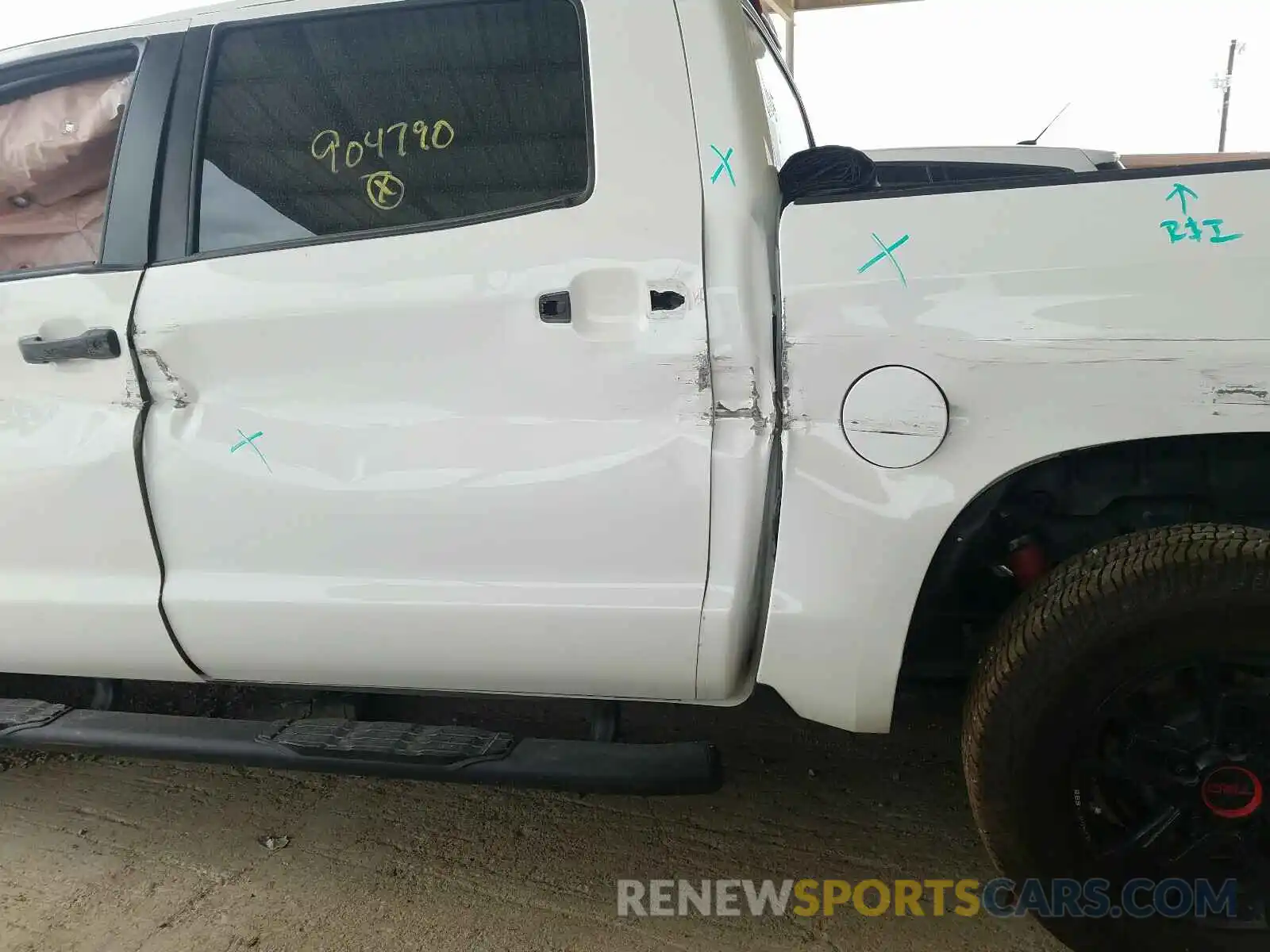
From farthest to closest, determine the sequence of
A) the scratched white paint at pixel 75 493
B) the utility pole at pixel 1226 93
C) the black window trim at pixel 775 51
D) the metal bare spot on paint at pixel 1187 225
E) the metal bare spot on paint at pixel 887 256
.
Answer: the utility pole at pixel 1226 93, the black window trim at pixel 775 51, the scratched white paint at pixel 75 493, the metal bare spot on paint at pixel 887 256, the metal bare spot on paint at pixel 1187 225

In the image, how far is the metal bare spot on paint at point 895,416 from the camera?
57.9 inches

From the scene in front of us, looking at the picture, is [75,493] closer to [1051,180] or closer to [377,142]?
[377,142]

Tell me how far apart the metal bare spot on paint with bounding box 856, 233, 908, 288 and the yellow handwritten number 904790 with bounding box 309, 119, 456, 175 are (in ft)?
2.74

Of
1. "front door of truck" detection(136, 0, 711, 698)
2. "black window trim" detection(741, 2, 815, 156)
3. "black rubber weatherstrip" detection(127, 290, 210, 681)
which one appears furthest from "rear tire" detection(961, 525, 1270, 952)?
"black rubber weatherstrip" detection(127, 290, 210, 681)

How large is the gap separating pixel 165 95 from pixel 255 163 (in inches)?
10.0

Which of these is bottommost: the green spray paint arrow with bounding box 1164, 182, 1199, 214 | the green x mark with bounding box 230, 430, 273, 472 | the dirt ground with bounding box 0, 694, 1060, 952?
the dirt ground with bounding box 0, 694, 1060, 952

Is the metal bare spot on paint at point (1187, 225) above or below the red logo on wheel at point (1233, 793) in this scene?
above

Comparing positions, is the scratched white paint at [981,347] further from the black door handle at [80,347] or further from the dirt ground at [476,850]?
the black door handle at [80,347]

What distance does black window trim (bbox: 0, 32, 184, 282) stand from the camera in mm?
1825

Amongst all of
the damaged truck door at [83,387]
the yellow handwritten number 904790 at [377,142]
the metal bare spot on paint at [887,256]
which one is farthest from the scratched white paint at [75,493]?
the metal bare spot on paint at [887,256]

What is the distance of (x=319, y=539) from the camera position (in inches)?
69.4

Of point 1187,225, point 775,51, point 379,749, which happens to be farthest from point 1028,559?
point 775,51

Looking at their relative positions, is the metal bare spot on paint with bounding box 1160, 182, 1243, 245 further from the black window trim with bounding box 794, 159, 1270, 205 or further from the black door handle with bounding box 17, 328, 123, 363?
the black door handle with bounding box 17, 328, 123, 363

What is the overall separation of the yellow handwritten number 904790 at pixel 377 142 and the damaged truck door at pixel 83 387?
0.38 m
